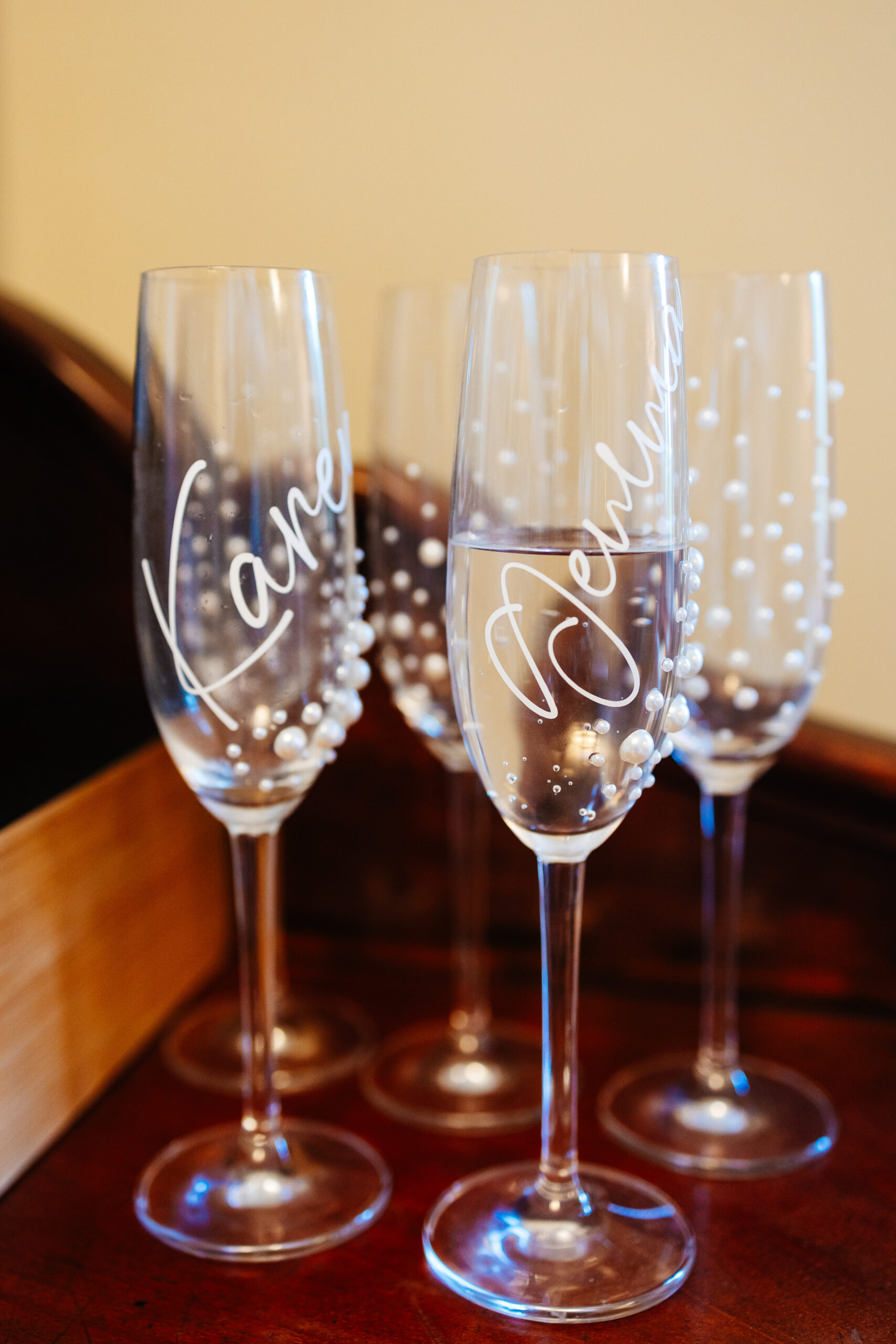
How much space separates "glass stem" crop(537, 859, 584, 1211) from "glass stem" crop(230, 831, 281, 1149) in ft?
0.34

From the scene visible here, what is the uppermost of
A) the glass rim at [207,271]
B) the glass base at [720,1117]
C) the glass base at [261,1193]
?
the glass rim at [207,271]

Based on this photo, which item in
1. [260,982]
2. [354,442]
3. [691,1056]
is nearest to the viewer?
[260,982]

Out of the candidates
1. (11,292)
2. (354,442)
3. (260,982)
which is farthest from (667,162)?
(260,982)

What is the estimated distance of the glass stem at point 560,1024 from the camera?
1.34ft

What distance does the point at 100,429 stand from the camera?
23.8 inches

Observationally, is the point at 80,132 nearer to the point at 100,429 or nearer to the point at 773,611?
the point at 100,429

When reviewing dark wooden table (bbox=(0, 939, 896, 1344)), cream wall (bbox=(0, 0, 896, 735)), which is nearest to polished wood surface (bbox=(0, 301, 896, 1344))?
dark wooden table (bbox=(0, 939, 896, 1344))

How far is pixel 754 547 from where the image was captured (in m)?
0.48

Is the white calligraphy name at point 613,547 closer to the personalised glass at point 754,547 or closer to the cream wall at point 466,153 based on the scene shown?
the personalised glass at point 754,547

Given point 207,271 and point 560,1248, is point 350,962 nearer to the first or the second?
point 560,1248

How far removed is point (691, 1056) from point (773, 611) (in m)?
0.21

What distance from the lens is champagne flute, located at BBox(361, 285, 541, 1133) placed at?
53 cm

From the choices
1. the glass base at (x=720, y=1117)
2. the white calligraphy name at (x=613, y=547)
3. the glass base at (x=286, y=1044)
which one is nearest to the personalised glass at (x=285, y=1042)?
the glass base at (x=286, y=1044)

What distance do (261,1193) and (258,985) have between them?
0.23 feet
